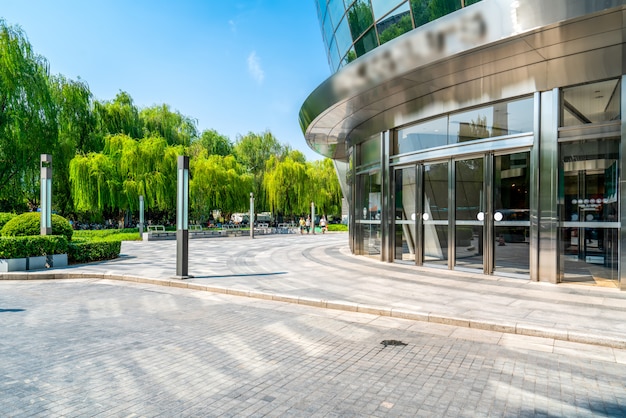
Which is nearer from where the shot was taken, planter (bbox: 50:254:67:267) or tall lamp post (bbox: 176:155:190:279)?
tall lamp post (bbox: 176:155:190:279)

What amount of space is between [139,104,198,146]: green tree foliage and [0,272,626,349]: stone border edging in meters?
25.6

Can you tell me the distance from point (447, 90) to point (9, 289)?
11.9m

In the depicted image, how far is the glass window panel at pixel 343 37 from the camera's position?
13.9 meters

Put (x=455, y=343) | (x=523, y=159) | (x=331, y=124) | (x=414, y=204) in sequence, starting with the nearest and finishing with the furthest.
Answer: (x=455, y=343) < (x=523, y=159) < (x=414, y=204) < (x=331, y=124)

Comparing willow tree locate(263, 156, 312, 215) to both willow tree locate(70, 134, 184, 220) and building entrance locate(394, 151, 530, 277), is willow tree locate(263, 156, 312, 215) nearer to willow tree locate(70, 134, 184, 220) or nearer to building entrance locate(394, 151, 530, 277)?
willow tree locate(70, 134, 184, 220)

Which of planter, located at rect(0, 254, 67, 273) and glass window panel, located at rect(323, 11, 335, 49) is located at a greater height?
glass window panel, located at rect(323, 11, 335, 49)

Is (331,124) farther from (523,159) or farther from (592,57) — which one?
(592,57)

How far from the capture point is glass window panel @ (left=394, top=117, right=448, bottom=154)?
1211 cm

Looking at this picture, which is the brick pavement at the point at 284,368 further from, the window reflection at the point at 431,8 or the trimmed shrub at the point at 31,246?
the window reflection at the point at 431,8

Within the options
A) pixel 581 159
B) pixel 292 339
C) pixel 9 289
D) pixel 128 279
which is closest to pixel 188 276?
pixel 128 279

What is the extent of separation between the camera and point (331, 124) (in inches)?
609

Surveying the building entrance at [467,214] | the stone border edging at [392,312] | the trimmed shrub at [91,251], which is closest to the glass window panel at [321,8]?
the building entrance at [467,214]

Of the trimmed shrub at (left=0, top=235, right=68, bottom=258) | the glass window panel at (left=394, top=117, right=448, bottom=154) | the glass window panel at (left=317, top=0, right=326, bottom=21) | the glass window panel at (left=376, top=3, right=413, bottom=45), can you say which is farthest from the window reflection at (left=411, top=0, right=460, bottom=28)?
the trimmed shrub at (left=0, top=235, right=68, bottom=258)

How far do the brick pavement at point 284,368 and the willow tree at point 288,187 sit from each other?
1239 inches
